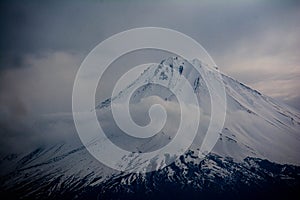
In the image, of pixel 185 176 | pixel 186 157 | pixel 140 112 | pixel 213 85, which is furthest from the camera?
pixel 213 85

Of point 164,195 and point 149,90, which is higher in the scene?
point 149,90

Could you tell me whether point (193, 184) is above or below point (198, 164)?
below

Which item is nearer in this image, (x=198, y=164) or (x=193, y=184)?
(x=193, y=184)

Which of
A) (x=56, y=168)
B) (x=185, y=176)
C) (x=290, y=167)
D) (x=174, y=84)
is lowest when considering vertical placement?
(x=290, y=167)

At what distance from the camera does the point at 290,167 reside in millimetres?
74188

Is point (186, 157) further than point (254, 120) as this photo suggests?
No

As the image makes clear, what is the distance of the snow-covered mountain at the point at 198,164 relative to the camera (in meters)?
72.2

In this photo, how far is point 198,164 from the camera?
81.9m

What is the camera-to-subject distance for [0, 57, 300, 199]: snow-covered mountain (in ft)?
237

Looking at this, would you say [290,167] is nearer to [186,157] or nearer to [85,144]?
[186,157]

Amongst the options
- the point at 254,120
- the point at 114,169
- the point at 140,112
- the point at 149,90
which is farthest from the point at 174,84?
the point at 114,169

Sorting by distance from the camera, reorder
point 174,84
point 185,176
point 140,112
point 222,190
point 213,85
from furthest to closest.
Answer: point 174,84, point 213,85, point 140,112, point 185,176, point 222,190

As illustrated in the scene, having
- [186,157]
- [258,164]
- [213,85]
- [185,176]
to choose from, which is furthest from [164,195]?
[213,85]

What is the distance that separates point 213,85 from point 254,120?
71.5ft
